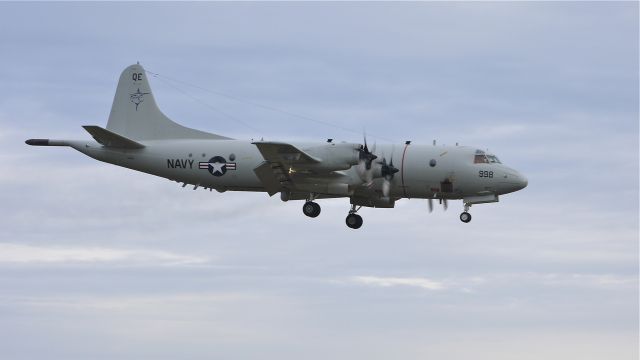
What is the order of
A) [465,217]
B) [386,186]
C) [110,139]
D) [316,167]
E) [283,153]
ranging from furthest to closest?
[110,139], [465,217], [386,186], [316,167], [283,153]

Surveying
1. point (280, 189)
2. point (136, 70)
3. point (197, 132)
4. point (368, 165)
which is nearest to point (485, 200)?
point (368, 165)

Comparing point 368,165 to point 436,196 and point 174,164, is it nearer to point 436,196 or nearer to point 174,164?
point 436,196

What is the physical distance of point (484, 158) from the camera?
40.2m

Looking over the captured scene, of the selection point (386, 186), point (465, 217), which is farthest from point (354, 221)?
point (465, 217)

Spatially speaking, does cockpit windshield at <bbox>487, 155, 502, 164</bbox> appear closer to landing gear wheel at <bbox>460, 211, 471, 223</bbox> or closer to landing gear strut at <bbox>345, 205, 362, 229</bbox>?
landing gear wheel at <bbox>460, 211, 471, 223</bbox>

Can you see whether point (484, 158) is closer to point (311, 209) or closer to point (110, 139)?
point (311, 209)

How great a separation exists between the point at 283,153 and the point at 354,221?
5656mm

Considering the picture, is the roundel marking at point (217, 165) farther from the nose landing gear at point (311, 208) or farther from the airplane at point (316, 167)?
the nose landing gear at point (311, 208)

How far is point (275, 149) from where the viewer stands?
124 feet

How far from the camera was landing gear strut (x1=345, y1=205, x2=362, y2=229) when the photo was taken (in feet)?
138

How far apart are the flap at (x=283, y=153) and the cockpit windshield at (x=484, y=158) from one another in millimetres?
6637

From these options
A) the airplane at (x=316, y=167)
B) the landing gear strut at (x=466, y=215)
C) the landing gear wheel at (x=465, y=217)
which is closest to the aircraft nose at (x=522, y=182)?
the airplane at (x=316, y=167)

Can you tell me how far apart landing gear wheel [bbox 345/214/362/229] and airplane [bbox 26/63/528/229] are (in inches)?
0.8

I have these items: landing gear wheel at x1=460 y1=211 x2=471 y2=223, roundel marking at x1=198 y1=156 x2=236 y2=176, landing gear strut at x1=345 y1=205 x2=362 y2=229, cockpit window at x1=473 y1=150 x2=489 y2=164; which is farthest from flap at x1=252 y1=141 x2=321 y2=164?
cockpit window at x1=473 y1=150 x2=489 y2=164
